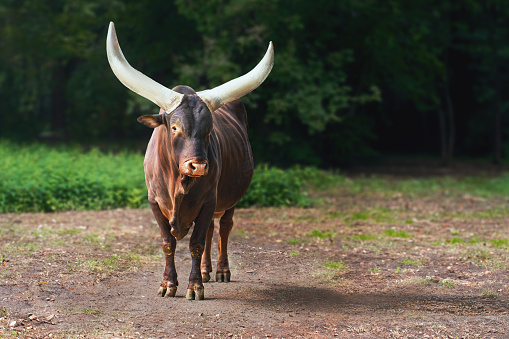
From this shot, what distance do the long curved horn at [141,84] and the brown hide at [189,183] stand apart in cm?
25

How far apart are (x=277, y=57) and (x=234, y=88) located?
1184 cm

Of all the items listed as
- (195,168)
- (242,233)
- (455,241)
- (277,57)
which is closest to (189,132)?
(195,168)

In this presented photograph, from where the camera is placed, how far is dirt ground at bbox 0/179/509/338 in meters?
4.85

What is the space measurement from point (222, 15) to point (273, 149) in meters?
4.24

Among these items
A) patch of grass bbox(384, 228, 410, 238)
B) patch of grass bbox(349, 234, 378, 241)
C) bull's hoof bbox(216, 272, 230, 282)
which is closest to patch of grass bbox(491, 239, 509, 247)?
patch of grass bbox(384, 228, 410, 238)

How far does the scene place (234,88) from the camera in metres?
5.31

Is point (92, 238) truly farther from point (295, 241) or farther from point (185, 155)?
point (185, 155)

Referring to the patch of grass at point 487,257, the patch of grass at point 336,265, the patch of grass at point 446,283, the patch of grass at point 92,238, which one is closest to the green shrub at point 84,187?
the patch of grass at point 92,238

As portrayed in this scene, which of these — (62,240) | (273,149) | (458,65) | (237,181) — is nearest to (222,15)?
(273,149)

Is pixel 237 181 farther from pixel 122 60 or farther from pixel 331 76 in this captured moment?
pixel 331 76

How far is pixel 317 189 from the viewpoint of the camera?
1448 centimetres

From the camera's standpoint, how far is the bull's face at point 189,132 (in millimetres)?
4863

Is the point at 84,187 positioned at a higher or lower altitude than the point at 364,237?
higher

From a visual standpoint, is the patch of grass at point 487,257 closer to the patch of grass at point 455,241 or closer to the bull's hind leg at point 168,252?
the patch of grass at point 455,241
